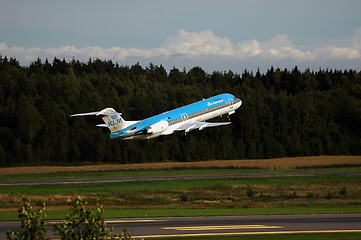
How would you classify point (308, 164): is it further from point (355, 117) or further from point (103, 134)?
point (103, 134)

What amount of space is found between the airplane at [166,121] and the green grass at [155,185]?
8214 mm

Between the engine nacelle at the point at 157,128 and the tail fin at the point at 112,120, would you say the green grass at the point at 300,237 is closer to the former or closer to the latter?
the tail fin at the point at 112,120

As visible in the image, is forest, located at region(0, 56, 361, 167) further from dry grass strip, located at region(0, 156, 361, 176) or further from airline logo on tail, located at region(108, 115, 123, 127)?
airline logo on tail, located at region(108, 115, 123, 127)

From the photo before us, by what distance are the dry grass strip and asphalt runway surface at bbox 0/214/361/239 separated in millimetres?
50978

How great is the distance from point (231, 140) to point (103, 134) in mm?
67859

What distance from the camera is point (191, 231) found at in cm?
4394

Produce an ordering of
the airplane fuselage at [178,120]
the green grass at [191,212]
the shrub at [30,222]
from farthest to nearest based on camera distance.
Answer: the airplane fuselage at [178,120], the green grass at [191,212], the shrub at [30,222]

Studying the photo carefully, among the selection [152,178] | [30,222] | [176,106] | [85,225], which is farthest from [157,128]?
[176,106]

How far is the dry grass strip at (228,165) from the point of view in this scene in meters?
101

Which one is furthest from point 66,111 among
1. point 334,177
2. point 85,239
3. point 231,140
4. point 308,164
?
point 85,239

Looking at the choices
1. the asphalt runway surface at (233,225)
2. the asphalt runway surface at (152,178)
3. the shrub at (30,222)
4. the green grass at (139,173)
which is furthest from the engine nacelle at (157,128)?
the shrub at (30,222)

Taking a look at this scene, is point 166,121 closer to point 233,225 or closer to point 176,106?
point 233,225

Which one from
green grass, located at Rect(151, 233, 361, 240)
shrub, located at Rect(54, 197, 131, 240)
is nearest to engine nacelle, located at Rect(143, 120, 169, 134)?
green grass, located at Rect(151, 233, 361, 240)

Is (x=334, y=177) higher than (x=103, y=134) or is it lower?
lower
